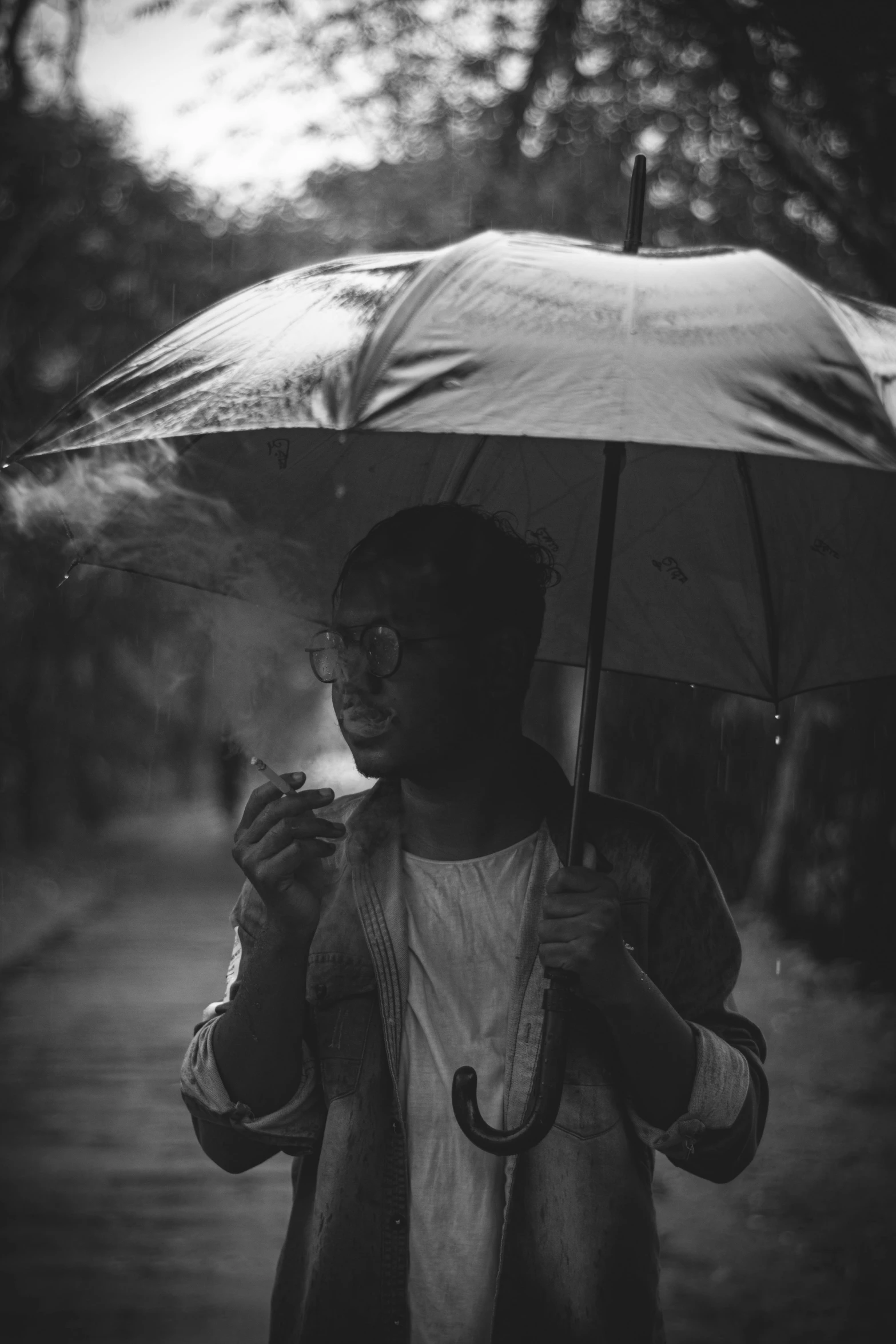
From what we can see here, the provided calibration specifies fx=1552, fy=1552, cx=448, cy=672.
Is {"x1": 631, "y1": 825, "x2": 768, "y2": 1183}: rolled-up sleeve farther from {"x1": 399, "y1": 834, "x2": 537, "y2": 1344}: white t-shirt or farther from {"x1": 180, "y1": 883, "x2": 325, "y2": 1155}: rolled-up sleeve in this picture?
{"x1": 180, "y1": 883, "x2": 325, "y2": 1155}: rolled-up sleeve

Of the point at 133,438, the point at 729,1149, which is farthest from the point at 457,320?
the point at 729,1149

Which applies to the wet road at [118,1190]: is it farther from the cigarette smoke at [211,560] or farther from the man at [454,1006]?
the man at [454,1006]

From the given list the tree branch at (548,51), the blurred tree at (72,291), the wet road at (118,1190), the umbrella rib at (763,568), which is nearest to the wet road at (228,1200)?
the wet road at (118,1190)

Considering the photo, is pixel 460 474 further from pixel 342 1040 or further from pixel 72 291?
pixel 72 291

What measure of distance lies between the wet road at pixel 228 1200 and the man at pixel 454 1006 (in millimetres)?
3170

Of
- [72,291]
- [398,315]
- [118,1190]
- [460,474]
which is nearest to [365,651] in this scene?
[398,315]

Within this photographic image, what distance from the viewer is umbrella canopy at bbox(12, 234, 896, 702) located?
203 centimetres

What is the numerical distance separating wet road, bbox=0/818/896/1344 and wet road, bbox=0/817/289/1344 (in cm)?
1

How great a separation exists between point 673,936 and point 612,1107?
0.28 m

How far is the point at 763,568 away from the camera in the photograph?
9.91 feet

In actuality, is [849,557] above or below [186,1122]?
above

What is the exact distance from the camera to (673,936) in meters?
2.44

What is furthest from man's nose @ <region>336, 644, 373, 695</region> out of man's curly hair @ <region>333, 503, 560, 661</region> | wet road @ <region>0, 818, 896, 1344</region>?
wet road @ <region>0, 818, 896, 1344</region>

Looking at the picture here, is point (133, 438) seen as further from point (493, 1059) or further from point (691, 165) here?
point (691, 165)
